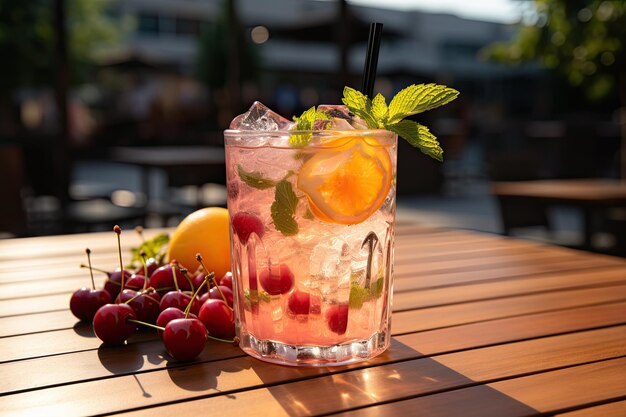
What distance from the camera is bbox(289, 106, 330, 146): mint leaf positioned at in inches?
31.6

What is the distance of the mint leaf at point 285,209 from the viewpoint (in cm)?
82

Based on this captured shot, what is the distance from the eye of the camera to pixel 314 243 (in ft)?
2.75

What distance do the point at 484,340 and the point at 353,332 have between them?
0.20 m

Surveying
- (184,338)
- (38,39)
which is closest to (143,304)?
(184,338)

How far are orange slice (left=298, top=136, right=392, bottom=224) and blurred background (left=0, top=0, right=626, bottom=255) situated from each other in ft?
9.75

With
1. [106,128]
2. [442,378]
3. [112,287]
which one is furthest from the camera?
[106,128]

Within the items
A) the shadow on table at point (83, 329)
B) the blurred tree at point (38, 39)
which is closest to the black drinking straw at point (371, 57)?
the shadow on table at point (83, 329)

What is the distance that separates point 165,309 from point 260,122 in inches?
11.3

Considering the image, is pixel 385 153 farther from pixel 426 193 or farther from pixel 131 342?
pixel 426 193

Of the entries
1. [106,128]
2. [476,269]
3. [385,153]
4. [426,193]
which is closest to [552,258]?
[476,269]

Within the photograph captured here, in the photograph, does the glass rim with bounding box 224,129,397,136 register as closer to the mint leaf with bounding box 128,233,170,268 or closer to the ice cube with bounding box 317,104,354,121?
the ice cube with bounding box 317,104,354,121

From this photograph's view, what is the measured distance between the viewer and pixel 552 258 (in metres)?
1.54

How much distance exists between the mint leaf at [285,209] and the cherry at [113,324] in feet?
0.77

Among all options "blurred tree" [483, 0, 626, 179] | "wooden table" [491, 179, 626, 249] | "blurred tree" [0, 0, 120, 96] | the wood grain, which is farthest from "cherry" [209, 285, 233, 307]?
"blurred tree" [0, 0, 120, 96]
